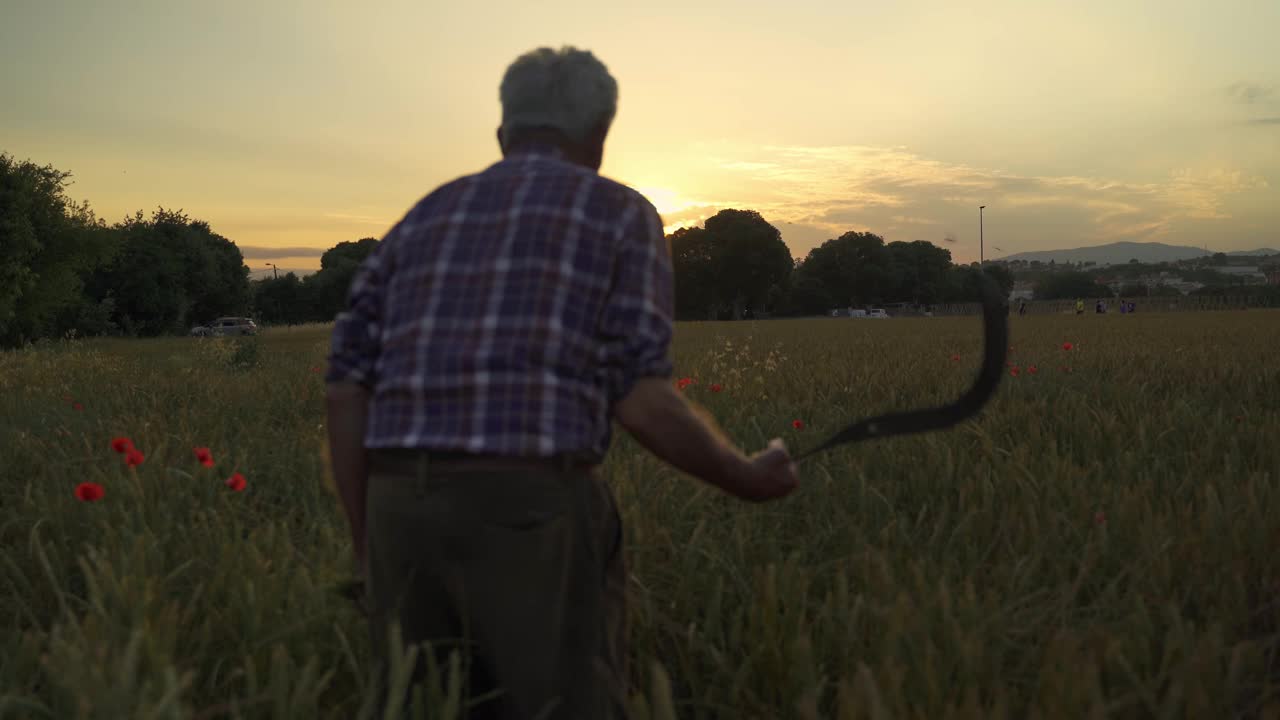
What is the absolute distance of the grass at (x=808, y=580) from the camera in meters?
1.92

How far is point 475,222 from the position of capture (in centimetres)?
158

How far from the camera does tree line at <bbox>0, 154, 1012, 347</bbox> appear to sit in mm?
29234

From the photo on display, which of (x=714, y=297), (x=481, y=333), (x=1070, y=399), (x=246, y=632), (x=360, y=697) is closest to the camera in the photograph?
(x=481, y=333)

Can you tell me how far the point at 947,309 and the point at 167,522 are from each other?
108914mm

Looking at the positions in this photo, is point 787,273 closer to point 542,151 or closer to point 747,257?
point 747,257

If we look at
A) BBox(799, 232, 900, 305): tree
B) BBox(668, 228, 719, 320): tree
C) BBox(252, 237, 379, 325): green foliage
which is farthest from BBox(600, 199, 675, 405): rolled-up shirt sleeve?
BBox(799, 232, 900, 305): tree

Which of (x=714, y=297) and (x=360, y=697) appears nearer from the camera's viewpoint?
(x=360, y=697)

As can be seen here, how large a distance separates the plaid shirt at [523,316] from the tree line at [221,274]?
679 millimetres

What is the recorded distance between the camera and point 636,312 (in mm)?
1517

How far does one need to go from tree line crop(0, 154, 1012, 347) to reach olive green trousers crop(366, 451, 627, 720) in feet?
2.98

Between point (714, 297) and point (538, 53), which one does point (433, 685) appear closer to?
point (538, 53)

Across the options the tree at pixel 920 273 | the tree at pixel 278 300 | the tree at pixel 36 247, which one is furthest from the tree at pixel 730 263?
the tree at pixel 36 247

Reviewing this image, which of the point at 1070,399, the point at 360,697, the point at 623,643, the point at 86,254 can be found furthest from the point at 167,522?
the point at 86,254

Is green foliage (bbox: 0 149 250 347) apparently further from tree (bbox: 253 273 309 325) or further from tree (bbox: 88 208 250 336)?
tree (bbox: 253 273 309 325)
